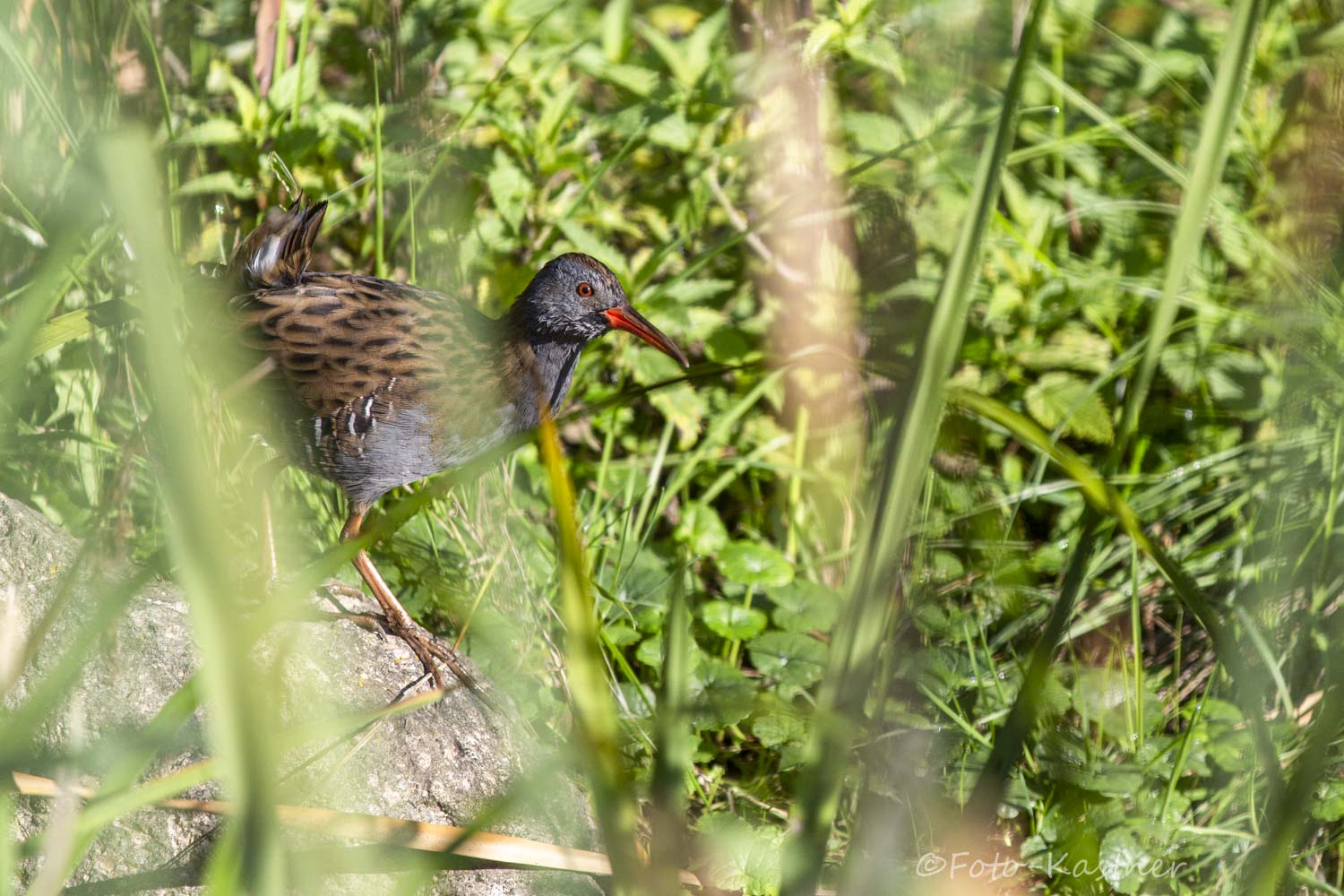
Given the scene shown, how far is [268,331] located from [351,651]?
0.82 meters

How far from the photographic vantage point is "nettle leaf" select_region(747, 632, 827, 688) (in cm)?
278

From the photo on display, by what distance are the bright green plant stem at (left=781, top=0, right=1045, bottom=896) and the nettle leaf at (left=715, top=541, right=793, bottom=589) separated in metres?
1.86

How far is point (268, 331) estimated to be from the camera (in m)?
2.76

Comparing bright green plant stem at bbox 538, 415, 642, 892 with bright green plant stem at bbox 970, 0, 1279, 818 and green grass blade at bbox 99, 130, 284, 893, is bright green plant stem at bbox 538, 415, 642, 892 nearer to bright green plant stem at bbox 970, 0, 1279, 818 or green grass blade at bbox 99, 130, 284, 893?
green grass blade at bbox 99, 130, 284, 893

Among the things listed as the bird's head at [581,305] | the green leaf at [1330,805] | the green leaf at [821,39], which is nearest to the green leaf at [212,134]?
the bird's head at [581,305]

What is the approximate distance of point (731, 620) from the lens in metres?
2.95

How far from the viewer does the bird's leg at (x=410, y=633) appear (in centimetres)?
252

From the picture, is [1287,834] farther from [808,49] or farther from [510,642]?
[808,49]

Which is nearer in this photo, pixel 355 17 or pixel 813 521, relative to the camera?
pixel 813 521

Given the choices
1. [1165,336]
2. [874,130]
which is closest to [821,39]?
[874,130]

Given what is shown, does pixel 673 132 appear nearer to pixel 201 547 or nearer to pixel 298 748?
pixel 298 748

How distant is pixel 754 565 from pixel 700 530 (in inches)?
10.0

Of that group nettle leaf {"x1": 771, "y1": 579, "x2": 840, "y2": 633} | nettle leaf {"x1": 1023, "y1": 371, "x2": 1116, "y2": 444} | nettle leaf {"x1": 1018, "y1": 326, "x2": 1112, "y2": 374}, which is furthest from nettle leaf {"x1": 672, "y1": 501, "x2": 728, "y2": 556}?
nettle leaf {"x1": 1018, "y1": 326, "x2": 1112, "y2": 374}

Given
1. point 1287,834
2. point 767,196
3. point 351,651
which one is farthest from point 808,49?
point 1287,834
